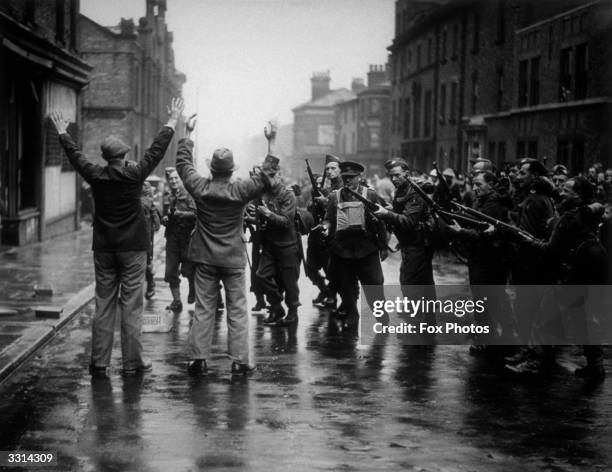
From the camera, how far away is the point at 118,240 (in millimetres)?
8398

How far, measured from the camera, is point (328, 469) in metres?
5.87

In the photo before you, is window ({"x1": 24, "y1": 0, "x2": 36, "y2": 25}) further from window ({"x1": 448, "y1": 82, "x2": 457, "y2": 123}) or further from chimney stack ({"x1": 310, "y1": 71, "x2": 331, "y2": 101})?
chimney stack ({"x1": 310, "y1": 71, "x2": 331, "y2": 101})

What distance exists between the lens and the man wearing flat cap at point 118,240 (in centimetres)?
839

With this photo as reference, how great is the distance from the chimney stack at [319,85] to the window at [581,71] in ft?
242

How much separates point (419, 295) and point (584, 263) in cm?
292

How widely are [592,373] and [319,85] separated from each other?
93147 mm

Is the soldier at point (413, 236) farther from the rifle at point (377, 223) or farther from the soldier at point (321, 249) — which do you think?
the soldier at point (321, 249)

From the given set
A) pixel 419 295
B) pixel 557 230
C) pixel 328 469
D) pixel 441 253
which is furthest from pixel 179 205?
pixel 441 253

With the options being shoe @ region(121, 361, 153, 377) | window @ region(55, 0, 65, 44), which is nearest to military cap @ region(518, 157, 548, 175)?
shoe @ region(121, 361, 153, 377)

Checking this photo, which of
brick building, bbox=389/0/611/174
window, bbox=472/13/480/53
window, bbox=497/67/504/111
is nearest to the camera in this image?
brick building, bbox=389/0/611/174

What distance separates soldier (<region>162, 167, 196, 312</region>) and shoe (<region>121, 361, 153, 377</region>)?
12.1 feet

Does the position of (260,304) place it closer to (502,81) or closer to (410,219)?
(410,219)

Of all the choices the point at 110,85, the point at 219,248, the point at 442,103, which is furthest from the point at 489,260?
the point at 442,103

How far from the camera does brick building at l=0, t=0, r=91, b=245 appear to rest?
65.0 ft
